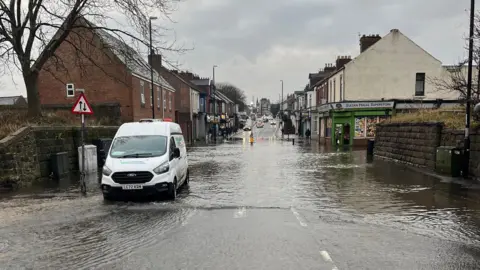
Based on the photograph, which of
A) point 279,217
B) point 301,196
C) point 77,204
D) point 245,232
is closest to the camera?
point 245,232

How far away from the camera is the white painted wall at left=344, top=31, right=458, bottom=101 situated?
34.8m

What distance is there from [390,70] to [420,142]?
19.5 metres

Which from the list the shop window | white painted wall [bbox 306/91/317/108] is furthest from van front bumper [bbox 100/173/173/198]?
white painted wall [bbox 306/91/317/108]

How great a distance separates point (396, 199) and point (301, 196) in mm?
2476

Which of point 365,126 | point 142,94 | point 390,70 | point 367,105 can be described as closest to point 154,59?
point 142,94

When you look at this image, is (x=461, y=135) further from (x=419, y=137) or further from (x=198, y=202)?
(x=198, y=202)

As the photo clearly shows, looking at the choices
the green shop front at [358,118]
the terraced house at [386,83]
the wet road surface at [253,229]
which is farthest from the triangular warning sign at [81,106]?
the green shop front at [358,118]

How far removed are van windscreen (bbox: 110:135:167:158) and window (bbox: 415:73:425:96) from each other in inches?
1223

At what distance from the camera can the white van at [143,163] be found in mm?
9477

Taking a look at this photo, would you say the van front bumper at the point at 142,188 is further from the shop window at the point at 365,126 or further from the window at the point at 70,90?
the shop window at the point at 365,126

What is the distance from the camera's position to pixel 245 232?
6875 mm

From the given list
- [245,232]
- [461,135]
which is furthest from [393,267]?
[461,135]

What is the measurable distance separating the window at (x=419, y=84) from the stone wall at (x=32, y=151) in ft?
99.6

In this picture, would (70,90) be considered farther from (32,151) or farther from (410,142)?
(410,142)
